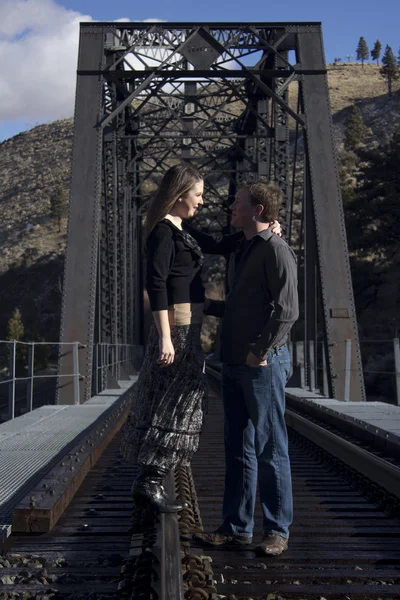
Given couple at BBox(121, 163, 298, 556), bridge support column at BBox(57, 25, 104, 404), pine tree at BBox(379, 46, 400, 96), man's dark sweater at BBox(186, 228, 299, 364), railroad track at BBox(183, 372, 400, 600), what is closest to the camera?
railroad track at BBox(183, 372, 400, 600)

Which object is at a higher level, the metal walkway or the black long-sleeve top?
the black long-sleeve top

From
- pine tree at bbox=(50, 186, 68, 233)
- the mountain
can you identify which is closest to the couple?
the mountain

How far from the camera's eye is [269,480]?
3840mm

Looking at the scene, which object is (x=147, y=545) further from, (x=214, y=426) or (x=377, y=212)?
(x=377, y=212)

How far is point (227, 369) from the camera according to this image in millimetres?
3936

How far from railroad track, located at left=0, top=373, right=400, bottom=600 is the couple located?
22cm

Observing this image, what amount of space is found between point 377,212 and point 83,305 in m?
27.0

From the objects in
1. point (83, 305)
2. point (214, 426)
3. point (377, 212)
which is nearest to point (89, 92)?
point (83, 305)

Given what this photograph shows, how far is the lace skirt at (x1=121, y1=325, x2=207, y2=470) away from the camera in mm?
3816

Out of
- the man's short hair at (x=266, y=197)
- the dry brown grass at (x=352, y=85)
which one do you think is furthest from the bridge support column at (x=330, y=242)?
the dry brown grass at (x=352, y=85)

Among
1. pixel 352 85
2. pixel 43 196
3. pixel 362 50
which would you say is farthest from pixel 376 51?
pixel 43 196

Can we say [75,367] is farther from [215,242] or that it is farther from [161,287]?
[161,287]

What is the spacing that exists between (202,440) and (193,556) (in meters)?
5.62

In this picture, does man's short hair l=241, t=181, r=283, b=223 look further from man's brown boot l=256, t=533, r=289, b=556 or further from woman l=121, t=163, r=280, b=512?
man's brown boot l=256, t=533, r=289, b=556
